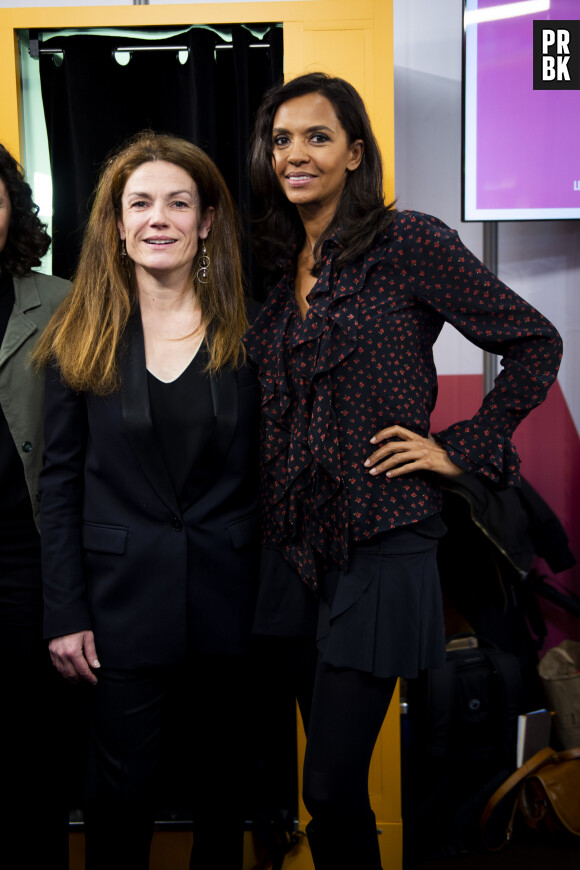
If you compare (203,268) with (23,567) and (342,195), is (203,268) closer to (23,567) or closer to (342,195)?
(342,195)

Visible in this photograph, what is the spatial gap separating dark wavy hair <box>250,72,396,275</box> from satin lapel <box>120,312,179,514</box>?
1.27 ft

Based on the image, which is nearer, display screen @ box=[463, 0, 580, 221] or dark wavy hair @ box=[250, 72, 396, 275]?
dark wavy hair @ box=[250, 72, 396, 275]

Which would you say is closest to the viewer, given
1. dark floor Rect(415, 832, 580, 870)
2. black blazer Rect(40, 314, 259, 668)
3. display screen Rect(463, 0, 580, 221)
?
black blazer Rect(40, 314, 259, 668)

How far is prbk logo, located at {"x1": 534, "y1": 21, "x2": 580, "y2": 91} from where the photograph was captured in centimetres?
250

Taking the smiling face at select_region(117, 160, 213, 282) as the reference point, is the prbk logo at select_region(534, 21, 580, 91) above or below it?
above

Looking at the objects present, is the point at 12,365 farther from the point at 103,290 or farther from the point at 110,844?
the point at 110,844

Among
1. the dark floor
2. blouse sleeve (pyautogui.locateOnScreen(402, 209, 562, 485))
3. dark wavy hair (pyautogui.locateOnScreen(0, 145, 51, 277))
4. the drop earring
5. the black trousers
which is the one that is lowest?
the dark floor

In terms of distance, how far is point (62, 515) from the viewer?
1619 mm

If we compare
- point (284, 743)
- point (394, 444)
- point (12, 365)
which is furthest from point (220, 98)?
point (284, 743)

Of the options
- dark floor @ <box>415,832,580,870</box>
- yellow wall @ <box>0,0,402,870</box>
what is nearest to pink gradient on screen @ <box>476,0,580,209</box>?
yellow wall @ <box>0,0,402,870</box>

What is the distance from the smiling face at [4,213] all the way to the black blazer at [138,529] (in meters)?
0.39

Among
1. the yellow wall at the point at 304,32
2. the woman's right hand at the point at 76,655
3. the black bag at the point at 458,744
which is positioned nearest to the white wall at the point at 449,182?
the yellow wall at the point at 304,32

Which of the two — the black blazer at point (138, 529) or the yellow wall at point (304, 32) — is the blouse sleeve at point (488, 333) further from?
the yellow wall at point (304, 32)

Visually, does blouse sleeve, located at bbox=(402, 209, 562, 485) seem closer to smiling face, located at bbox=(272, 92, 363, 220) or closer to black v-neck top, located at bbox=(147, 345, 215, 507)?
smiling face, located at bbox=(272, 92, 363, 220)
